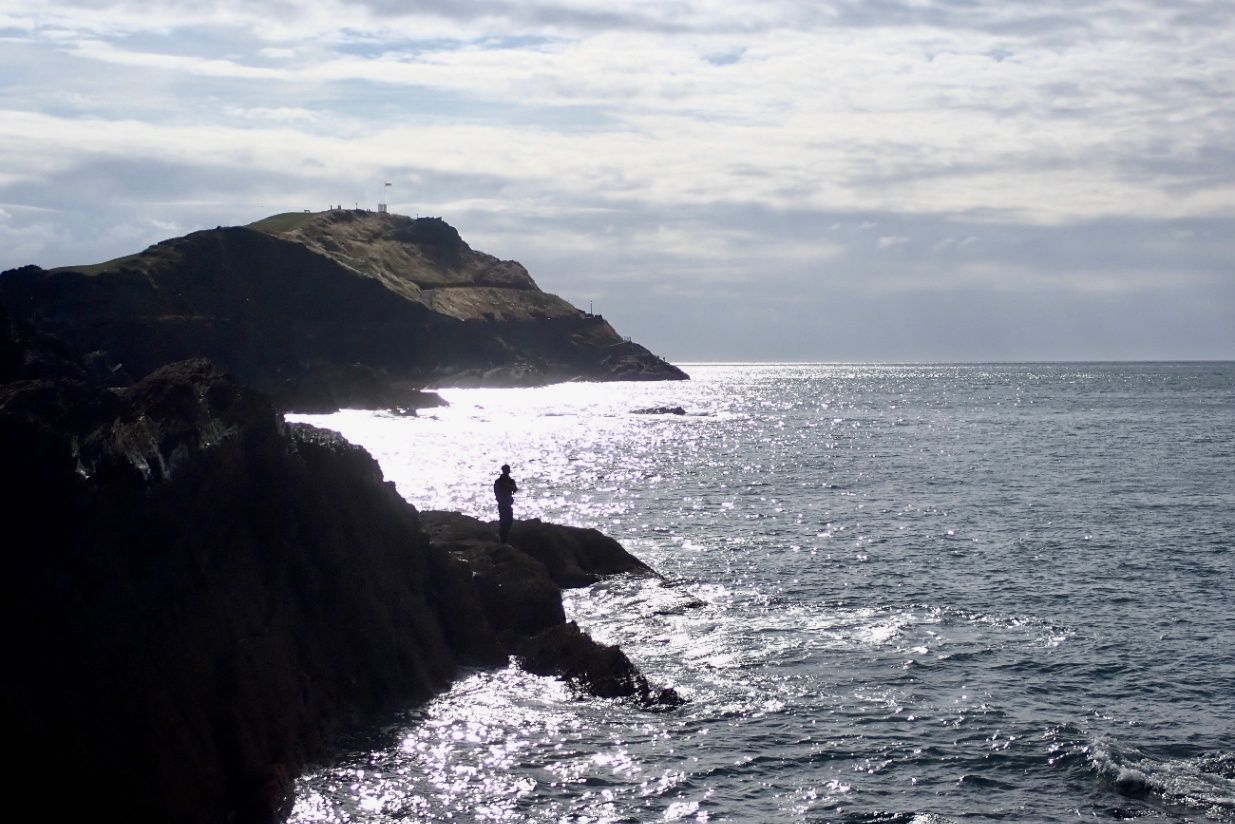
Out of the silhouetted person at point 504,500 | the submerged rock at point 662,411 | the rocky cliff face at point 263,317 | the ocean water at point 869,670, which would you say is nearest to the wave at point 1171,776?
the ocean water at point 869,670

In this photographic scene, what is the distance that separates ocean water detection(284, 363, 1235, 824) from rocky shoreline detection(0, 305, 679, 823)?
1.17m

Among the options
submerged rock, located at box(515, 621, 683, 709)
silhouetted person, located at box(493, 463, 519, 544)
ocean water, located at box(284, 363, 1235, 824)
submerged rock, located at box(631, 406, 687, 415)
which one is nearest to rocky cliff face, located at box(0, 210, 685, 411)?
submerged rock, located at box(631, 406, 687, 415)

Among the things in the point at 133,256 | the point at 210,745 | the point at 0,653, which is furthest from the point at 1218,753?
the point at 133,256

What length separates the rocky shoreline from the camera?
1504 centimetres

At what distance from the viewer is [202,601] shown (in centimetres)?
1756

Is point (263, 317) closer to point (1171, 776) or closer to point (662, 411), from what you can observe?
point (662, 411)

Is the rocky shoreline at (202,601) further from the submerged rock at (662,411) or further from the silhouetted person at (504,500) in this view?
the submerged rock at (662,411)

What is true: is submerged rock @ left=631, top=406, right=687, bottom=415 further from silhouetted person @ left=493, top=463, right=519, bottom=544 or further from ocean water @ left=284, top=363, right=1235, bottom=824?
silhouetted person @ left=493, top=463, right=519, bottom=544

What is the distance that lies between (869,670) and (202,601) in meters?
14.8

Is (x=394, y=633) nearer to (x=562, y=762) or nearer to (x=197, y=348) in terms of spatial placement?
(x=562, y=762)

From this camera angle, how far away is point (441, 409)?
477 ft

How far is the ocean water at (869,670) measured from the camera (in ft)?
60.6

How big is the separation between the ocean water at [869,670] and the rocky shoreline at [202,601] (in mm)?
1167

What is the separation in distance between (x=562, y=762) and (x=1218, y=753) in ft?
38.6
